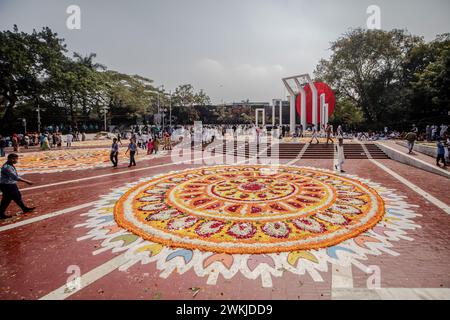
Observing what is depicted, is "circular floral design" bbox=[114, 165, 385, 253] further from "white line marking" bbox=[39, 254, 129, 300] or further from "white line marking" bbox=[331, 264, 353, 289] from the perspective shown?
"white line marking" bbox=[39, 254, 129, 300]

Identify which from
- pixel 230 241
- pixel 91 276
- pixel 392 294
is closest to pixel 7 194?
pixel 91 276

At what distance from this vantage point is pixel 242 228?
18.6 feet

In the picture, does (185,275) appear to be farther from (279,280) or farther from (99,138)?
(99,138)

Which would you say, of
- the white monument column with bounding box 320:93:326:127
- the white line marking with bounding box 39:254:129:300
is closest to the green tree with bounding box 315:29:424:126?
the white monument column with bounding box 320:93:326:127

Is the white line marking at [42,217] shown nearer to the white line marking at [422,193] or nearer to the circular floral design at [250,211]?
the circular floral design at [250,211]

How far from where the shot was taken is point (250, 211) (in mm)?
6691

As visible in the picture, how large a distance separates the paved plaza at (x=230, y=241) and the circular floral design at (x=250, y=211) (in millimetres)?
31

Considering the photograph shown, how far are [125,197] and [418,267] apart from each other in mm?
7566

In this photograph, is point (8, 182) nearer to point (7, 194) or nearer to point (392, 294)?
point (7, 194)

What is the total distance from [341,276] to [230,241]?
205 centimetres

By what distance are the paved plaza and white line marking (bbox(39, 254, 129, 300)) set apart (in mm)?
21

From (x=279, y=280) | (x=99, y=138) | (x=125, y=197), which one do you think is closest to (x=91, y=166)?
(x=125, y=197)

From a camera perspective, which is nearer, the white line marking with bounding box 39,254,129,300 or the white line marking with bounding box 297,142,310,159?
the white line marking with bounding box 39,254,129,300

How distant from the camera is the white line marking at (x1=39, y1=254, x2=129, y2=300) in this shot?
11.5ft
